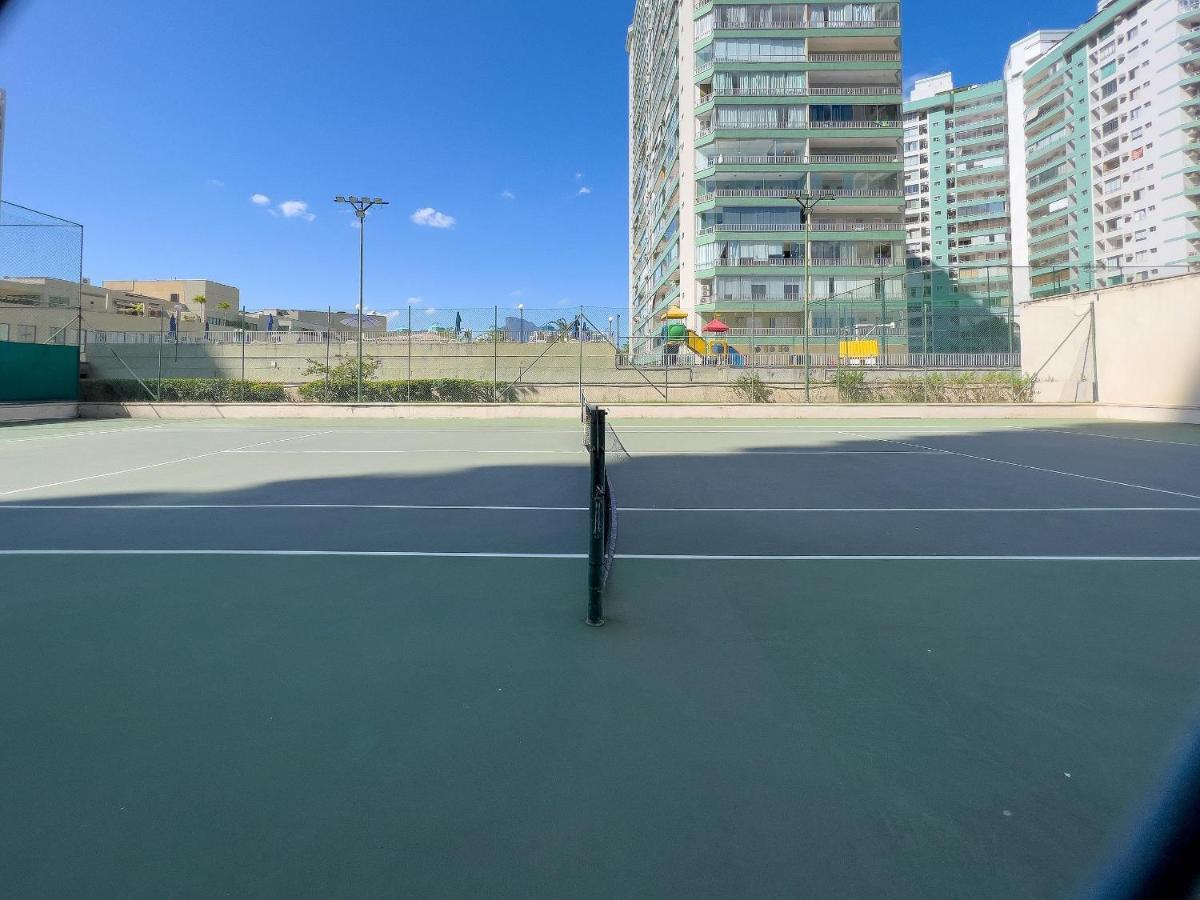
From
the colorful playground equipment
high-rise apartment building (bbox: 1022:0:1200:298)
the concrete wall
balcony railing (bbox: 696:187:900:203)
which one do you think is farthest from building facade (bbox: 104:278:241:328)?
high-rise apartment building (bbox: 1022:0:1200:298)

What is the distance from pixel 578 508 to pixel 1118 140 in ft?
362

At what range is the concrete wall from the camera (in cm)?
1941

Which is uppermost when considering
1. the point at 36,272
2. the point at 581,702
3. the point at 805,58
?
the point at 805,58

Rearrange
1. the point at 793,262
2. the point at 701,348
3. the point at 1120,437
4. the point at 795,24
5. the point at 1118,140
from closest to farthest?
the point at 1120,437 < the point at 701,348 < the point at 793,262 < the point at 795,24 < the point at 1118,140

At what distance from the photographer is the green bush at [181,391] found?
24.9 meters

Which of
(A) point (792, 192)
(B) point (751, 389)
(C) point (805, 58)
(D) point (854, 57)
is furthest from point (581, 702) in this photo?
(D) point (854, 57)

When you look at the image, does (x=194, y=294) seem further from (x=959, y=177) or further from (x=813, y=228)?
(x=959, y=177)

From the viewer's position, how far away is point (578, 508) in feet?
22.8

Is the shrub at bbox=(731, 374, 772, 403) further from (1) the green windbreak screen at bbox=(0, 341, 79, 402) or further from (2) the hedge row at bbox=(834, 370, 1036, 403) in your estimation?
(1) the green windbreak screen at bbox=(0, 341, 79, 402)

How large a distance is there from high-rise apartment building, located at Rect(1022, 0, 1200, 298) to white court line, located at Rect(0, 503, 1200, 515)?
270ft

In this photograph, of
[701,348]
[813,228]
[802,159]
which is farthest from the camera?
[802,159]

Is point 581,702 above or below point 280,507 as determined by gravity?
below

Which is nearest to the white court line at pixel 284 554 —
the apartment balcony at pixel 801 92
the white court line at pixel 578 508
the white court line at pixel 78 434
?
the white court line at pixel 578 508

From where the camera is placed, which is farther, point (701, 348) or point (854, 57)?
point (854, 57)
